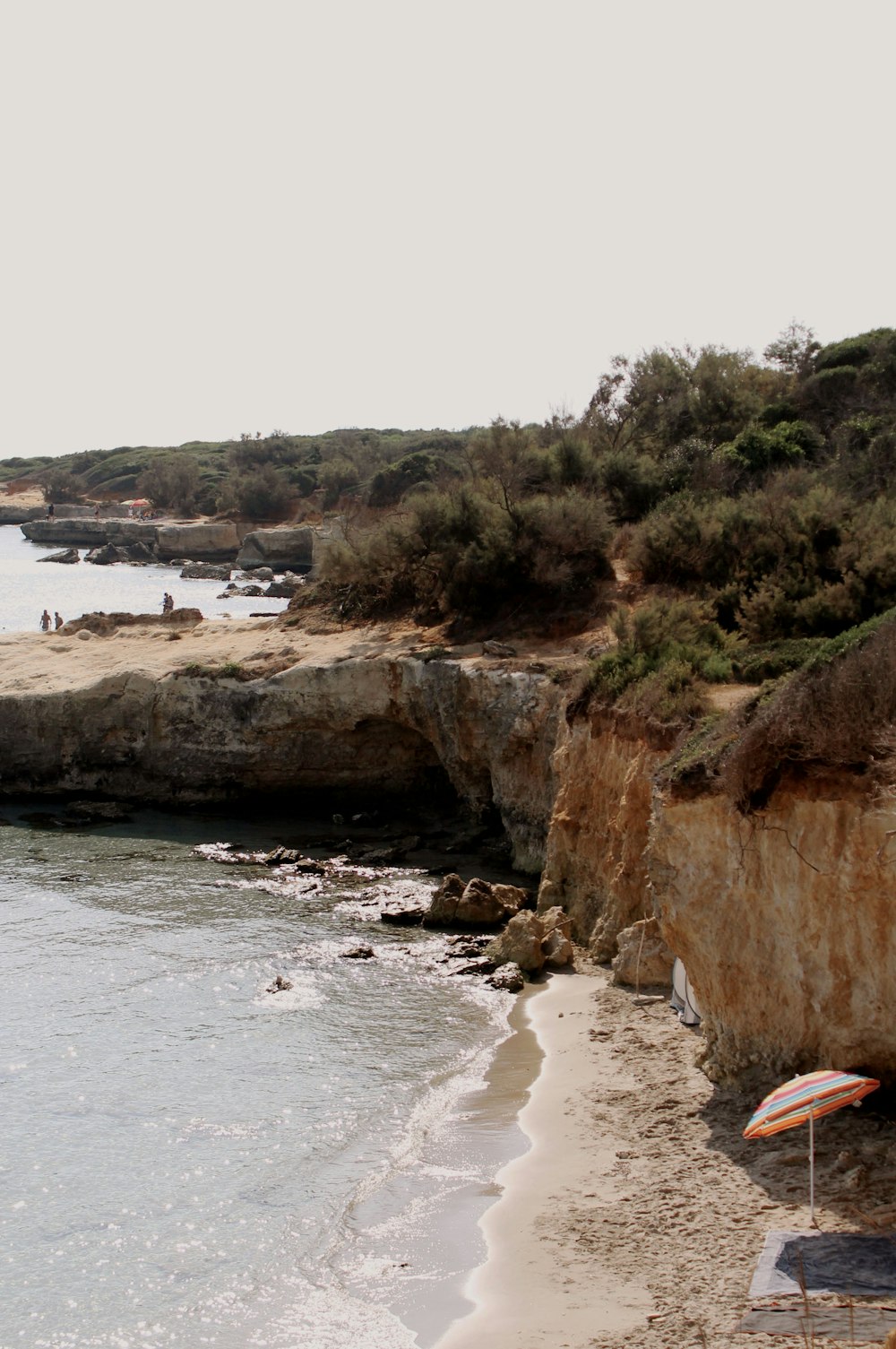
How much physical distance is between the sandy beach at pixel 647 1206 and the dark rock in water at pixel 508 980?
3.42m

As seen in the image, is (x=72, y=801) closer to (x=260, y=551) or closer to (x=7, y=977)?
(x=7, y=977)

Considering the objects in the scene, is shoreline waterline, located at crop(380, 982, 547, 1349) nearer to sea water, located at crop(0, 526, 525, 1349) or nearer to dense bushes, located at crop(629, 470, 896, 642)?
sea water, located at crop(0, 526, 525, 1349)

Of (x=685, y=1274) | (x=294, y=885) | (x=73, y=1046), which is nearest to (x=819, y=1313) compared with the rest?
→ (x=685, y=1274)

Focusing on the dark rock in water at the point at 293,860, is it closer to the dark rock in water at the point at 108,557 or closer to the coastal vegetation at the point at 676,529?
the coastal vegetation at the point at 676,529

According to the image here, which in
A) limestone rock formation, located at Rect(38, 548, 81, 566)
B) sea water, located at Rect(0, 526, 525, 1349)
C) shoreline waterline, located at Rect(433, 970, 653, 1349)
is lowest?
sea water, located at Rect(0, 526, 525, 1349)

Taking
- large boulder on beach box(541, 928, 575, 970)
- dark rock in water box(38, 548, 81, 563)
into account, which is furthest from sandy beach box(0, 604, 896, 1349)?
dark rock in water box(38, 548, 81, 563)

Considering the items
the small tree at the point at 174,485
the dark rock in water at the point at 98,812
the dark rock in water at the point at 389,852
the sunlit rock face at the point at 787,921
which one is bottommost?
the dark rock in water at the point at 389,852

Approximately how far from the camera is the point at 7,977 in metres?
19.2

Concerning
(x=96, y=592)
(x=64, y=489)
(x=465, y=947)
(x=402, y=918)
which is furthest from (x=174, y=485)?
(x=465, y=947)

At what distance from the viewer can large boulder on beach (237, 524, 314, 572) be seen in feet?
240

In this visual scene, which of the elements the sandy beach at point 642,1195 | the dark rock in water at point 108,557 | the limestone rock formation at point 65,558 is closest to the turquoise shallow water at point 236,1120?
the sandy beach at point 642,1195

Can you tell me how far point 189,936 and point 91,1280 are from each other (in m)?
9.79

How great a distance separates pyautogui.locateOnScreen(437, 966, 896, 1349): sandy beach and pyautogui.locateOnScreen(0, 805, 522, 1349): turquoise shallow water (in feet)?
1.53

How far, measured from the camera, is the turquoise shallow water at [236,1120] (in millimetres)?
10836
